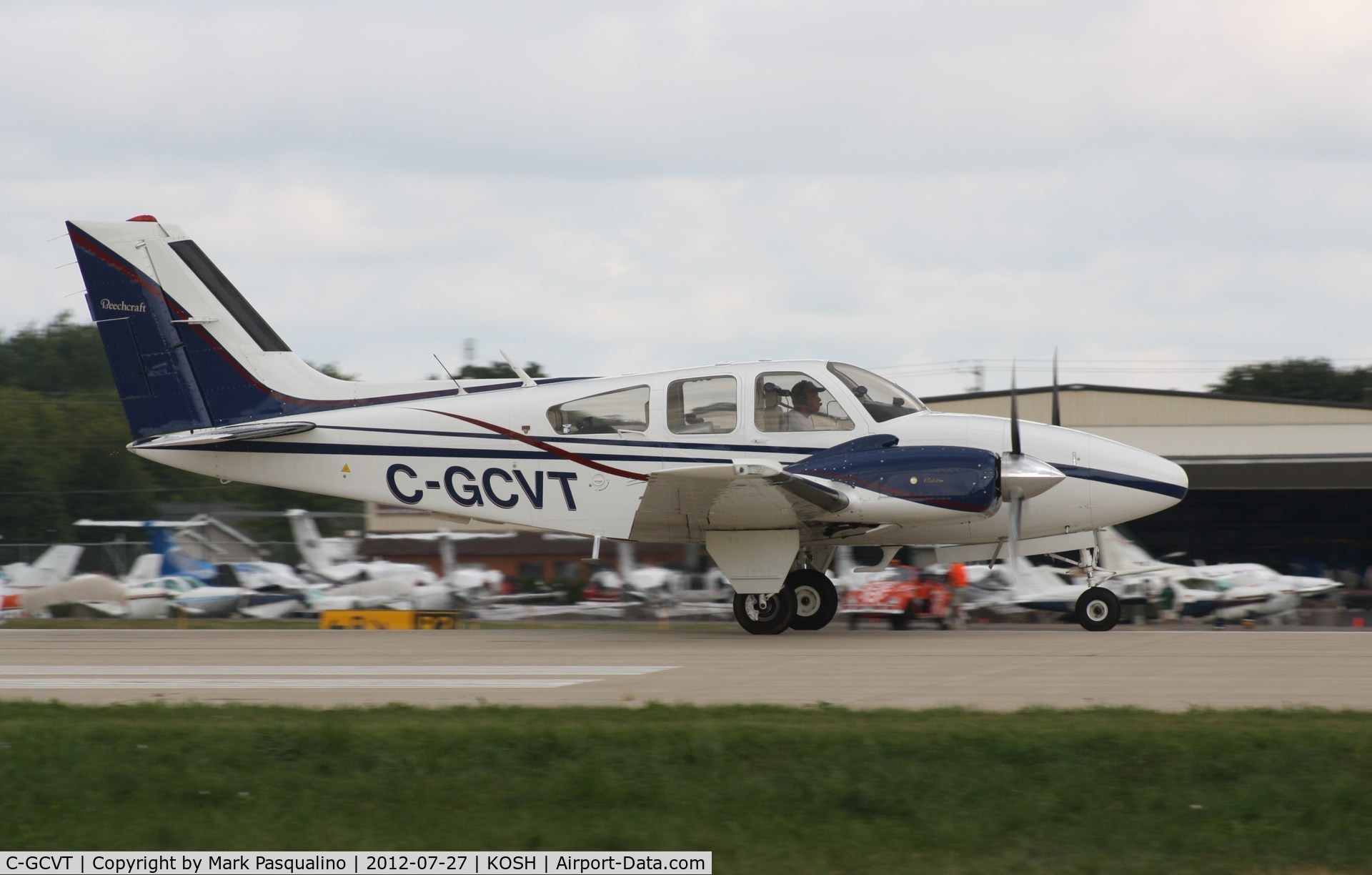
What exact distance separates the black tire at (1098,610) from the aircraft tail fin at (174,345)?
8178 mm

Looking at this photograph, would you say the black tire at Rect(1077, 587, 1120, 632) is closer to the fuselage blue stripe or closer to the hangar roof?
the fuselage blue stripe

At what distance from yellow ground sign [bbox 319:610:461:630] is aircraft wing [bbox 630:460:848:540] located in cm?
512

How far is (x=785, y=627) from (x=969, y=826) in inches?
358

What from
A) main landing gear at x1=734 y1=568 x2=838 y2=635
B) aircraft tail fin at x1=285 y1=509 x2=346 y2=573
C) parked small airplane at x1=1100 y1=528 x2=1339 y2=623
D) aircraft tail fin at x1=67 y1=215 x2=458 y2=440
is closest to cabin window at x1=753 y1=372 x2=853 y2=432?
main landing gear at x1=734 y1=568 x2=838 y2=635

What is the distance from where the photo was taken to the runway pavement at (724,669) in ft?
29.8

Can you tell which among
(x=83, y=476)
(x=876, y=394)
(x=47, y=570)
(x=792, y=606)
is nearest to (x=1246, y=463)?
(x=876, y=394)

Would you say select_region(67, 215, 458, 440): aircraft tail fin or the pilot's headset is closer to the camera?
the pilot's headset

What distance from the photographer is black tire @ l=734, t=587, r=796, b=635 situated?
15055 millimetres

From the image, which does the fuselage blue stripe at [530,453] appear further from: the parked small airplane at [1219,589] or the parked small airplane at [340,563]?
the parked small airplane at [340,563]

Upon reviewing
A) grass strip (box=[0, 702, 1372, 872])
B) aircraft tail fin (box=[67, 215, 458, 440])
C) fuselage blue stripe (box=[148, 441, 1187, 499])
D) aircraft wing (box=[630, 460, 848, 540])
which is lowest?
grass strip (box=[0, 702, 1372, 872])

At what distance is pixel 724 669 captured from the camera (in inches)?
436

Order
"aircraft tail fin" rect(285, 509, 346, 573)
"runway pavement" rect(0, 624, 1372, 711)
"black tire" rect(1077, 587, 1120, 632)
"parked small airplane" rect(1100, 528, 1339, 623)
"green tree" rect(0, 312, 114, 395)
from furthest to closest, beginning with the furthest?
"green tree" rect(0, 312, 114, 395), "aircraft tail fin" rect(285, 509, 346, 573), "parked small airplane" rect(1100, 528, 1339, 623), "black tire" rect(1077, 587, 1120, 632), "runway pavement" rect(0, 624, 1372, 711)

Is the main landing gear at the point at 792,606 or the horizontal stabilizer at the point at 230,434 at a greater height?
the horizontal stabilizer at the point at 230,434

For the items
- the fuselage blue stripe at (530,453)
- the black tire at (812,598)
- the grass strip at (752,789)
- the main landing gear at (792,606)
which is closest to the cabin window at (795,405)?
the fuselage blue stripe at (530,453)
